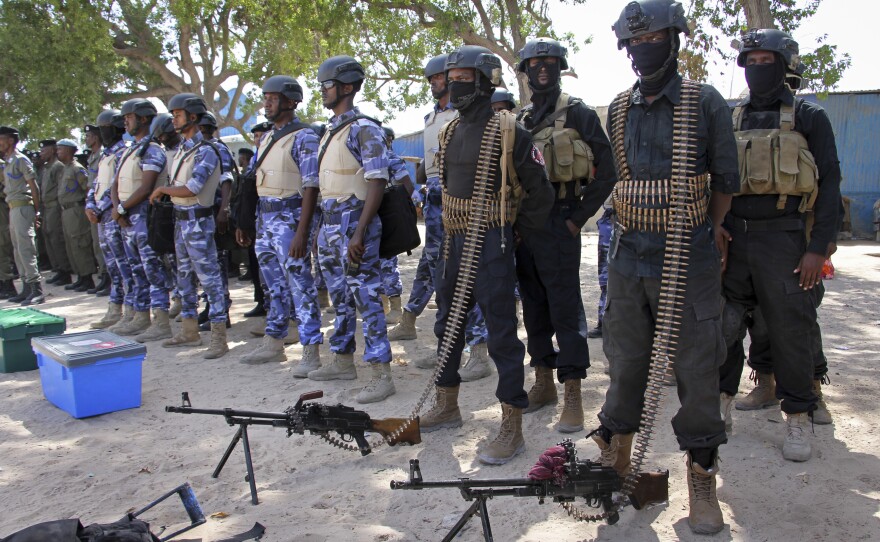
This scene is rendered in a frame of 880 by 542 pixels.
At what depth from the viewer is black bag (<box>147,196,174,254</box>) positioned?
23.5 feet

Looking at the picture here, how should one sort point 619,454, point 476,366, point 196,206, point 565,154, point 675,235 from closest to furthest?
1. point 675,235
2. point 619,454
3. point 565,154
4. point 476,366
5. point 196,206

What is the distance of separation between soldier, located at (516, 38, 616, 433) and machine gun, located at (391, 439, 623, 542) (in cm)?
135

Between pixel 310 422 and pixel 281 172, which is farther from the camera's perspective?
pixel 281 172

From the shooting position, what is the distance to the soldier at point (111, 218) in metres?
8.14

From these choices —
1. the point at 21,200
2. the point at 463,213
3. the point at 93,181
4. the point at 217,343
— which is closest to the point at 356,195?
the point at 463,213

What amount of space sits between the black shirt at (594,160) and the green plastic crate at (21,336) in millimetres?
5183

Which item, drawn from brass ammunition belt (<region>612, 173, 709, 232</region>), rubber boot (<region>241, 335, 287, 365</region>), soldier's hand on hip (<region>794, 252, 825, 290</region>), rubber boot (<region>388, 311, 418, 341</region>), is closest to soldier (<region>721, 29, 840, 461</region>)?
soldier's hand on hip (<region>794, 252, 825, 290</region>)

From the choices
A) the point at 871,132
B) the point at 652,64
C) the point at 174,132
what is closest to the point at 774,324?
the point at 652,64

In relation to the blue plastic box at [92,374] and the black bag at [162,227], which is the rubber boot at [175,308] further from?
the blue plastic box at [92,374]

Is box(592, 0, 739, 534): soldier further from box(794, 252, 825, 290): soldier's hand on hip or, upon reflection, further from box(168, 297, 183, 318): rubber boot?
box(168, 297, 183, 318): rubber boot

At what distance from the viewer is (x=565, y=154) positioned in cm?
457

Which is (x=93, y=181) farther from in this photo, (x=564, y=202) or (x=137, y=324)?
(x=564, y=202)

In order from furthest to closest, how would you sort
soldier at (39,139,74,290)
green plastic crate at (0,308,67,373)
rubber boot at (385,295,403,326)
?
soldier at (39,139,74,290) → rubber boot at (385,295,403,326) → green plastic crate at (0,308,67,373)

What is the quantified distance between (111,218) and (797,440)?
24.1 feet
